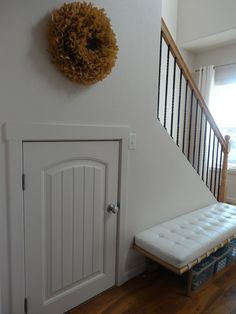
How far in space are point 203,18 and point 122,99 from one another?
3.47 meters

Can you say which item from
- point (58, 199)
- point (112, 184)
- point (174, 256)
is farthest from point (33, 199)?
point (174, 256)

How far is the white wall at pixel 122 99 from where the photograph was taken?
1295 mm

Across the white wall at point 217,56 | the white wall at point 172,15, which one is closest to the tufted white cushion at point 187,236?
the white wall at point 217,56

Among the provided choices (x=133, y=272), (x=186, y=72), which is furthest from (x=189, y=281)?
(x=186, y=72)

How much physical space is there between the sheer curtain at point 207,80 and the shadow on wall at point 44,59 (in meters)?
3.75

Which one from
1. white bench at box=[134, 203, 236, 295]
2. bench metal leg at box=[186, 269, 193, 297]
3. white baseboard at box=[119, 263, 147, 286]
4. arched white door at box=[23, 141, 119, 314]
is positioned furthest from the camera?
white baseboard at box=[119, 263, 147, 286]

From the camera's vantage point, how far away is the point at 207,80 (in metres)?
4.59

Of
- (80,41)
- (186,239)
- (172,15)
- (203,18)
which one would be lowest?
(186,239)

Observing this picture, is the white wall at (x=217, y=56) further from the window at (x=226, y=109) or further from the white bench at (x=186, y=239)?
the white bench at (x=186, y=239)

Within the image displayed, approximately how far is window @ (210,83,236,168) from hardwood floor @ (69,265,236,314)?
2.98 metres

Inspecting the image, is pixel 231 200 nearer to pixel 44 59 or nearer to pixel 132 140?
pixel 132 140

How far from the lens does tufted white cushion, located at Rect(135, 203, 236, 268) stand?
1.78 m

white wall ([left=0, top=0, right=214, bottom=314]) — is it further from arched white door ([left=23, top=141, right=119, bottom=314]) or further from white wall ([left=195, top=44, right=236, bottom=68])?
white wall ([left=195, top=44, right=236, bottom=68])

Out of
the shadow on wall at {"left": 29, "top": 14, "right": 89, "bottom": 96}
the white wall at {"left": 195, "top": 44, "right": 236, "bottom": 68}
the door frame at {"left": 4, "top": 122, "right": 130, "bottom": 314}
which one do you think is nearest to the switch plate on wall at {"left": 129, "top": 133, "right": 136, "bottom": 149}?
the door frame at {"left": 4, "top": 122, "right": 130, "bottom": 314}
